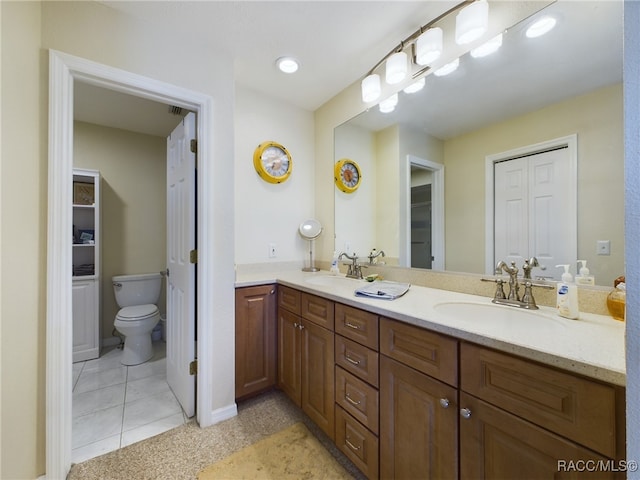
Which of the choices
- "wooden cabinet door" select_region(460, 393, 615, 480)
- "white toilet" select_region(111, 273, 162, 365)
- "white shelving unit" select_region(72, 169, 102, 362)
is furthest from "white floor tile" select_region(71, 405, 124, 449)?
"wooden cabinet door" select_region(460, 393, 615, 480)

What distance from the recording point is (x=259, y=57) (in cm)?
177

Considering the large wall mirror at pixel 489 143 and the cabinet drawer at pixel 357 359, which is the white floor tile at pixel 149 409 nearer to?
the cabinet drawer at pixel 357 359

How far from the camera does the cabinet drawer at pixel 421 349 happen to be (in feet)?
2.83

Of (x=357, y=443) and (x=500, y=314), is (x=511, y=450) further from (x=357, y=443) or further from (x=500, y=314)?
(x=357, y=443)

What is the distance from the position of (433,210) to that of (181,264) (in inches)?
68.9

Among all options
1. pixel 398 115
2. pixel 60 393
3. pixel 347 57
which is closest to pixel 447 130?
pixel 398 115

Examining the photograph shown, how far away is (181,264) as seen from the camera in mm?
1786

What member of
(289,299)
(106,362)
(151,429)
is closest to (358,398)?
(289,299)

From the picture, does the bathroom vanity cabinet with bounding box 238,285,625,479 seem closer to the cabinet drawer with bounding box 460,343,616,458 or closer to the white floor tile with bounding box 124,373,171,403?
the cabinet drawer with bounding box 460,343,616,458

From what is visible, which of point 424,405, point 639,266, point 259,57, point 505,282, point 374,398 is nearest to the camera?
point 639,266

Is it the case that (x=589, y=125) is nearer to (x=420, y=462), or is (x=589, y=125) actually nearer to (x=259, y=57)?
(x=420, y=462)

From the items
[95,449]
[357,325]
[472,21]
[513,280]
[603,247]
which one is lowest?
[95,449]

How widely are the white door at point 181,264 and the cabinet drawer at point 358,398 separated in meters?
1.02

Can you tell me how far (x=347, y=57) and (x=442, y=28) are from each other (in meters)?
0.61
